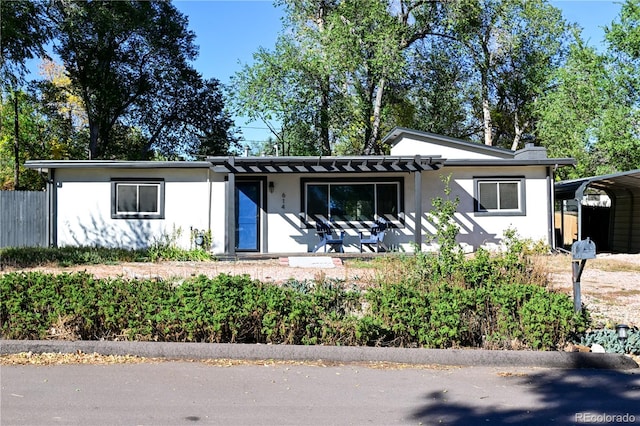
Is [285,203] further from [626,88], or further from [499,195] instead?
[626,88]

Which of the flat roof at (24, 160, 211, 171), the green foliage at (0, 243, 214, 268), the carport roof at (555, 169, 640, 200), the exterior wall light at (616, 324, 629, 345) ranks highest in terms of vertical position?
the flat roof at (24, 160, 211, 171)

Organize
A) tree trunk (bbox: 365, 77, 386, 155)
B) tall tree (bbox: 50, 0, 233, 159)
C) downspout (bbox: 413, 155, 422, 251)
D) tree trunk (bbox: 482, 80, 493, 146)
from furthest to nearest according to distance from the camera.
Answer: tree trunk (bbox: 482, 80, 493, 146), tall tree (bbox: 50, 0, 233, 159), tree trunk (bbox: 365, 77, 386, 155), downspout (bbox: 413, 155, 422, 251)

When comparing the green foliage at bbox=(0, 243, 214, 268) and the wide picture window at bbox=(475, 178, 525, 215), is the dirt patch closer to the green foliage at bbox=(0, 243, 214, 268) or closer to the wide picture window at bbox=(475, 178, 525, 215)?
the green foliage at bbox=(0, 243, 214, 268)

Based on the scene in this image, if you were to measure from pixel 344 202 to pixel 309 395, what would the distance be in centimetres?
1109

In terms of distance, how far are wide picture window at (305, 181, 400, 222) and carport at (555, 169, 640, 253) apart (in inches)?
209

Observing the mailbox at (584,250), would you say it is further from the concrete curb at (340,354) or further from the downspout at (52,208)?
the downspout at (52,208)

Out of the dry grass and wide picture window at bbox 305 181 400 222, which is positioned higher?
wide picture window at bbox 305 181 400 222

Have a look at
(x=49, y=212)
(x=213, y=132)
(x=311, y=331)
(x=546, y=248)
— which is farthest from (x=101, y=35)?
(x=311, y=331)

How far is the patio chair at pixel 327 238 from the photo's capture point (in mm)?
14711

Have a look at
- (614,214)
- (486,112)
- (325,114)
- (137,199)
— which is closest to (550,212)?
(614,214)

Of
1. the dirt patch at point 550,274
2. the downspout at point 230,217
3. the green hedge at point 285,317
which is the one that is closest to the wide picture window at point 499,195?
the dirt patch at point 550,274

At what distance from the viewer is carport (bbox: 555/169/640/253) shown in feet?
52.8

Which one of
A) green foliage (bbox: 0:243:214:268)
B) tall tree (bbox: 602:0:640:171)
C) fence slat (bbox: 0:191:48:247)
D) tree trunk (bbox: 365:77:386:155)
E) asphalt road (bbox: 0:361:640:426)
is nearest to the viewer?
asphalt road (bbox: 0:361:640:426)

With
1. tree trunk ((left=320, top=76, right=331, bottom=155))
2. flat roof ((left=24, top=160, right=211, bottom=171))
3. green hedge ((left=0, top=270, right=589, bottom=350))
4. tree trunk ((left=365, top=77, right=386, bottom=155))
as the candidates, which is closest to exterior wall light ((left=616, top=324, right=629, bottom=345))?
green hedge ((left=0, top=270, right=589, bottom=350))
